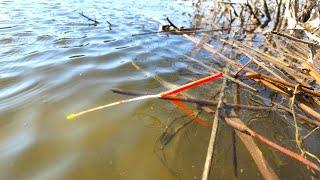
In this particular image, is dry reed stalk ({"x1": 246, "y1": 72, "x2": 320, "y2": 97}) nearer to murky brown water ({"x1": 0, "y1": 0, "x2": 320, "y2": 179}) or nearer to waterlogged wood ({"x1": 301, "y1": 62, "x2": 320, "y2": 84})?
murky brown water ({"x1": 0, "y1": 0, "x2": 320, "y2": 179})

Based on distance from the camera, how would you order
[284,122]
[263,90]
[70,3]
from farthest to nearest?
[70,3], [263,90], [284,122]

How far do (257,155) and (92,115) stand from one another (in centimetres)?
162

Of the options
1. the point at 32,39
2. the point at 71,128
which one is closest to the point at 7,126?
the point at 71,128

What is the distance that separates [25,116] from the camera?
3359 mm

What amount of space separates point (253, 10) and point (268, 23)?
2.07ft

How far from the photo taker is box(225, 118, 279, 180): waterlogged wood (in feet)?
8.14

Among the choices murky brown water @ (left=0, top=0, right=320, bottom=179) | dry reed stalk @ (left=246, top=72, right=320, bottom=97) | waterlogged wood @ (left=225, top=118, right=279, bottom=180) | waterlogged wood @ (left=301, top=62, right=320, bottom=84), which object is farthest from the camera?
waterlogged wood @ (left=301, top=62, right=320, bottom=84)

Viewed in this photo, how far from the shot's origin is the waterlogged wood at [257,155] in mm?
2480

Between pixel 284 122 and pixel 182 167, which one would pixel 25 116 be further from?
pixel 284 122

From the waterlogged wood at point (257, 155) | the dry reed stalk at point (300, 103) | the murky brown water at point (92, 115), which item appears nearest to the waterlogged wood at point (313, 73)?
the dry reed stalk at point (300, 103)

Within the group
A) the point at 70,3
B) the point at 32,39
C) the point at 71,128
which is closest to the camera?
the point at 71,128

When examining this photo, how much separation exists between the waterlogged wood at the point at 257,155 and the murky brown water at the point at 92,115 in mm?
122

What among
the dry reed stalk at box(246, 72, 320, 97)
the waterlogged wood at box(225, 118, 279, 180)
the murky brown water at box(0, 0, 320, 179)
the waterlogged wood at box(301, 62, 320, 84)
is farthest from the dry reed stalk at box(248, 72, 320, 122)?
the waterlogged wood at box(225, 118, 279, 180)

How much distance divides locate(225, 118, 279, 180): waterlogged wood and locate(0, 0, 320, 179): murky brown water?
0.12m
